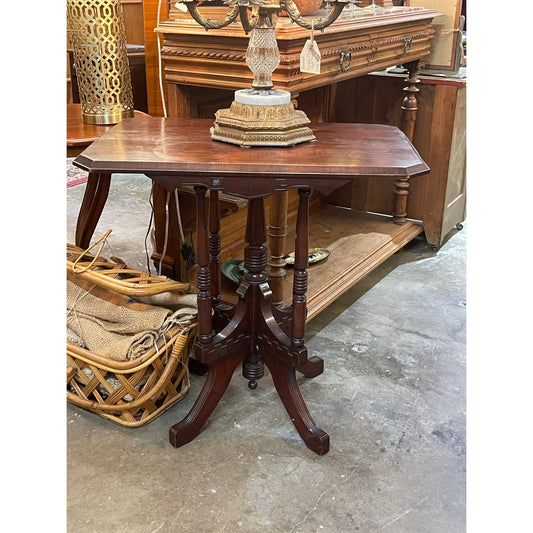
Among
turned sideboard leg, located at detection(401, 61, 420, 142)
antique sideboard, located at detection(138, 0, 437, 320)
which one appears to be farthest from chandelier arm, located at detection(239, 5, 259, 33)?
turned sideboard leg, located at detection(401, 61, 420, 142)

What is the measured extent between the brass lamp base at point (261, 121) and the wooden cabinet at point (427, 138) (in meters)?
1.83

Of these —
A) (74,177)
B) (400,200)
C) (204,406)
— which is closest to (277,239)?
(204,406)

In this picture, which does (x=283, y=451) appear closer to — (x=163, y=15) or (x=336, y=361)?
(x=336, y=361)

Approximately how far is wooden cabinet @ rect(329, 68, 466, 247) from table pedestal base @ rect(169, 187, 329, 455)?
1658 mm

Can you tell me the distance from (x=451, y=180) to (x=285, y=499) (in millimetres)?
2228

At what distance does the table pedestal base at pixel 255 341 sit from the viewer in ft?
6.41

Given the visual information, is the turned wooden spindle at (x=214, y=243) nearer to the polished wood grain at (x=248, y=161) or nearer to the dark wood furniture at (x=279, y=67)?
the dark wood furniture at (x=279, y=67)

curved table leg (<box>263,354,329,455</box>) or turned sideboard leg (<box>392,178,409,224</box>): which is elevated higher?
turned sideboard leg (<box>392,178,409,224</box>)

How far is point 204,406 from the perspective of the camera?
2053mm

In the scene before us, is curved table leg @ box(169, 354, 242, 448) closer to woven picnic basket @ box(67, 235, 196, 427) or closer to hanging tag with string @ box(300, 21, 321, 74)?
woven picnic basket @ box(67, 235, 196, 427)

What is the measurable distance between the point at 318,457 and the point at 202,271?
0.68 m

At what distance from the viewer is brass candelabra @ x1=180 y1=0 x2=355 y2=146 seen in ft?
5.55

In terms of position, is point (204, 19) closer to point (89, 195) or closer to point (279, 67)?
point (279, 67)

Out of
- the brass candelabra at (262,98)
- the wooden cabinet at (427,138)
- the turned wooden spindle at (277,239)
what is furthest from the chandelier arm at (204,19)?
the wooden cabinet at (427,138)
